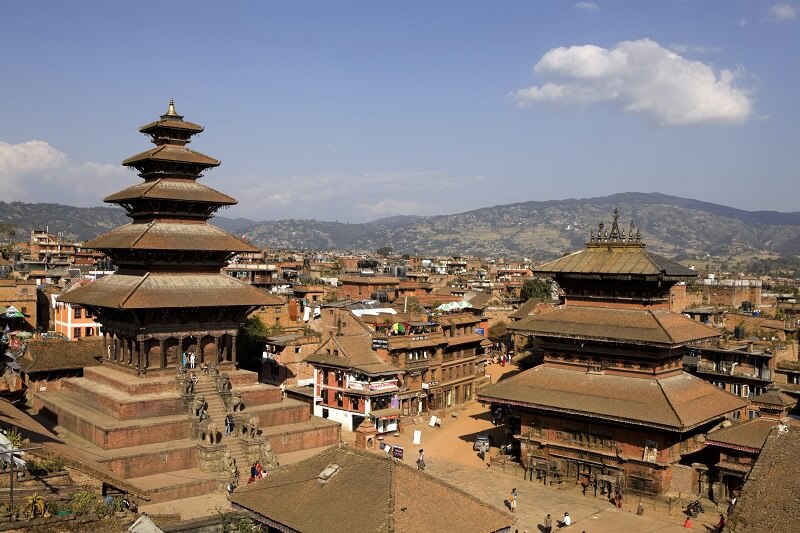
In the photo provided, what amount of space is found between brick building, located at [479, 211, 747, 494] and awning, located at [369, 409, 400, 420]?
9830 millimetres

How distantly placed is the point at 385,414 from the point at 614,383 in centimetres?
1674

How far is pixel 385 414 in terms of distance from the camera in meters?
50.3

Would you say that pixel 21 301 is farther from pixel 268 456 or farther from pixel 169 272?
pixel 268 456

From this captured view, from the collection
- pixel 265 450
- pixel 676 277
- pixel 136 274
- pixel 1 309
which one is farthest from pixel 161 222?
pixel 1 309

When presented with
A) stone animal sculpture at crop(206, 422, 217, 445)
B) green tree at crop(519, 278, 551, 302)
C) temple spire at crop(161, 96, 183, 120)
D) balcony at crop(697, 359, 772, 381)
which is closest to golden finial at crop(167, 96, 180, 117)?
temple spire at crop(161, 96, 183, 120)

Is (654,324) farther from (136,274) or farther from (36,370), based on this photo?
(36,370)

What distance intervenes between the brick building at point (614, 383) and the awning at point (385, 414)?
983 centimetres

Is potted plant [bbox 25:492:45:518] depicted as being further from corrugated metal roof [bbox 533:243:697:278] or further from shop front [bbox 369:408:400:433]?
shop front [bbox 369:408:400:433]

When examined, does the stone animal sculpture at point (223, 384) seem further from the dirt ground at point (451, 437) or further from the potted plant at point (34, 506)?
the potted plant at point (34, 506)

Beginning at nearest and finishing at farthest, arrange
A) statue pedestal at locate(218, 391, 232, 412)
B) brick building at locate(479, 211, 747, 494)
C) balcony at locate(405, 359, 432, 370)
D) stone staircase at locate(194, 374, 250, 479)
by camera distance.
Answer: stone staircase at locate(194, 374, 250, 479) < brick building at locate(479, 211, 747, 494) < statue pedestal at locate(218, 391, 232, 412) < balcony at locate(405, 359, 432, 370)

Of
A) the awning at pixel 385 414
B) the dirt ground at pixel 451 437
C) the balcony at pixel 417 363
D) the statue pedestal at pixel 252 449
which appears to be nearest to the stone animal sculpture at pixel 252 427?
the statue pedestal at pixel 252 449

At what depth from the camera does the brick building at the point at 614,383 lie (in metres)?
36.7

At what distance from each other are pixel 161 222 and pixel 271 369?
22017 millimetres

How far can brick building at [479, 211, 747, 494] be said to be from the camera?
36656mm
